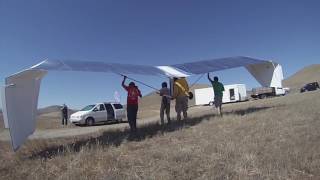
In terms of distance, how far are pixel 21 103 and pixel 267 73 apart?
1268 centimetres

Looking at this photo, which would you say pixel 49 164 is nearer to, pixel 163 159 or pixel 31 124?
pixel 163 159

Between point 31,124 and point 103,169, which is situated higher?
point 31,124

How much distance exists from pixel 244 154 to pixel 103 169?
259 centimetres

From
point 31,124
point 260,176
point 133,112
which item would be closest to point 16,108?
point 31,124

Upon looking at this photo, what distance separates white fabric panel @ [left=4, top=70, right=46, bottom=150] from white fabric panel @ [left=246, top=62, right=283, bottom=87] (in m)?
11.6

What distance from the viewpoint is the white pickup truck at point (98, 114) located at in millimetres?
30995

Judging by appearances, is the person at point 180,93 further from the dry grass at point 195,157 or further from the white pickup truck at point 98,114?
the white pickup truck at point 98,114

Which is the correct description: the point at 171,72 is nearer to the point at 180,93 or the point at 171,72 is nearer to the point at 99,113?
the point at 180,93

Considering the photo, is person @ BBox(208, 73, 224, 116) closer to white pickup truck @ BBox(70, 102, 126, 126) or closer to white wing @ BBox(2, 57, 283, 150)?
white wing @ BBox(2, 57, 283, 150)

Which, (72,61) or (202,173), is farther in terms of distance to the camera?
(72,61)

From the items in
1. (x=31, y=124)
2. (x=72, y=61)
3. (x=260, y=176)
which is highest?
(x=72, y=61)

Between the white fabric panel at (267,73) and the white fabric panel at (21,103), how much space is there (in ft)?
38.0

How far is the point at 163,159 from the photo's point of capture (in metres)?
8.22

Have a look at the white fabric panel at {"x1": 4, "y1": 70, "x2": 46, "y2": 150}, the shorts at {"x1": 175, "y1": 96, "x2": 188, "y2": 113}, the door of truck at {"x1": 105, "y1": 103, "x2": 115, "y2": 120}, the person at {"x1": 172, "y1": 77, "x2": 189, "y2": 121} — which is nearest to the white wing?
the white fabric panel at {"x1": 4, "y1": 70, "x2": 46, "y2": 150}
